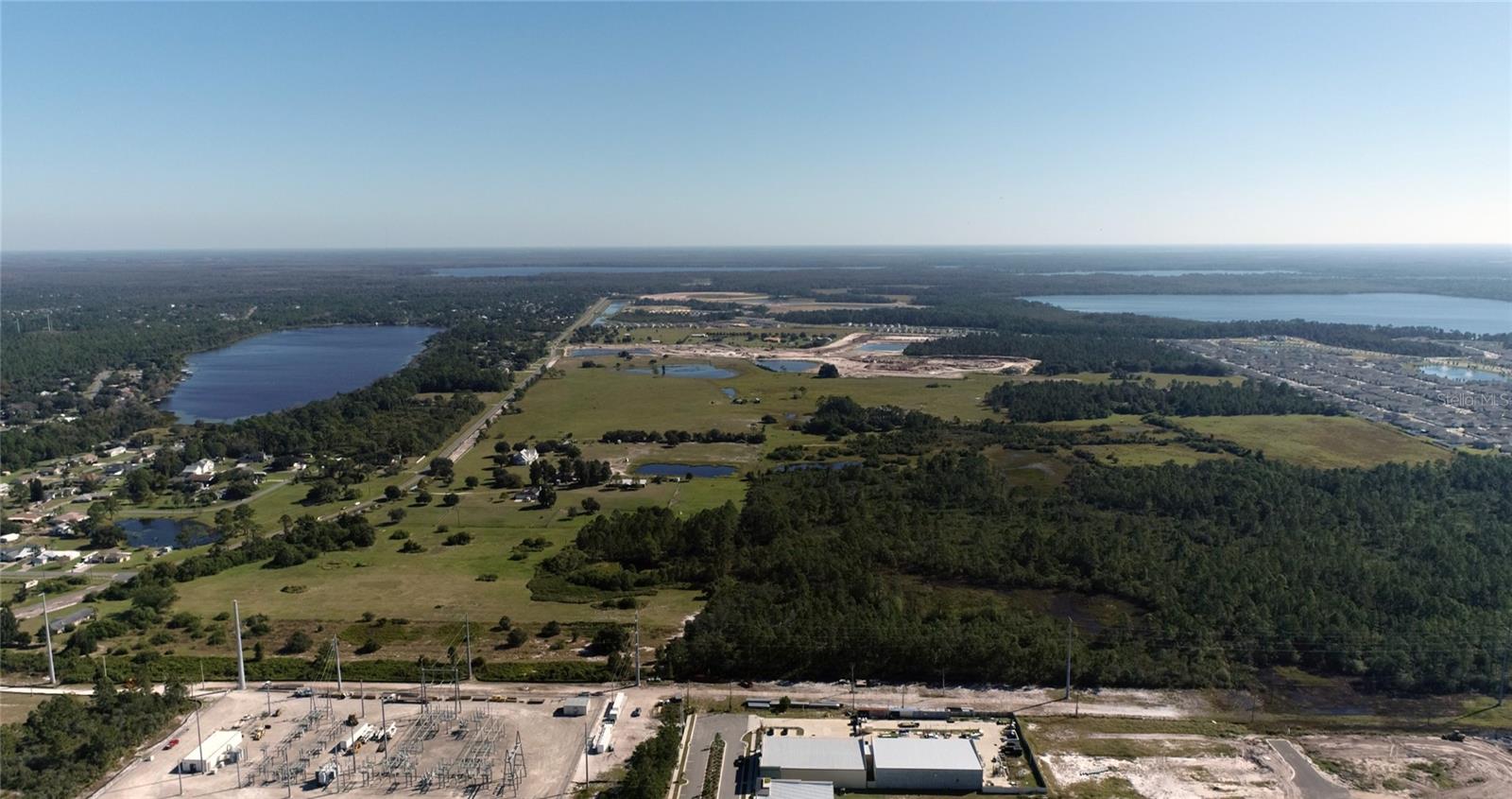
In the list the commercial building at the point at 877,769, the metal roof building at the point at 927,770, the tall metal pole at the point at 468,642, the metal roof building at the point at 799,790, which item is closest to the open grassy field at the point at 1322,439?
the metal roof building at the point at 927,770

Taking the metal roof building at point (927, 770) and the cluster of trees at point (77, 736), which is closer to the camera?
the cluster of trees at point (77, 736)

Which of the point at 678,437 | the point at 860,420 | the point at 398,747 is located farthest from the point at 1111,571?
the point at 678,437

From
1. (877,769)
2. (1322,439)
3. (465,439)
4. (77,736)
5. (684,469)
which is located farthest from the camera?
(465,439)

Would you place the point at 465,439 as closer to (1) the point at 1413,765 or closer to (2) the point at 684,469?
(2) the point at 684,469

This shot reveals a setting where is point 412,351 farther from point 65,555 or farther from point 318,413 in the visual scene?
point 65,555

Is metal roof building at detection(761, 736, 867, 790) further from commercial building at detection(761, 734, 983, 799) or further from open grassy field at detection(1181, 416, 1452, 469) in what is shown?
open grassy field at detection(1181, 416, 1452, 469)

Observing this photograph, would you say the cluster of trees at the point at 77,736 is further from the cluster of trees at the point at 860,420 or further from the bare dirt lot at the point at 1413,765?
the cluster of trees at the point at 860,420

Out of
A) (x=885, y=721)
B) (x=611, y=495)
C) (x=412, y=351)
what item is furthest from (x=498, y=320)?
(x=885, y=721)
